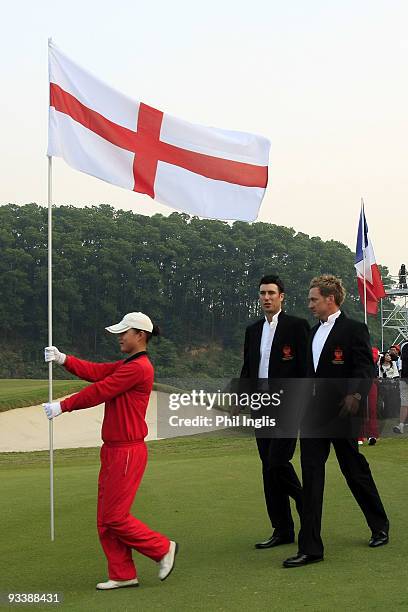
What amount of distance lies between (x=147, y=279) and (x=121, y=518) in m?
83.3

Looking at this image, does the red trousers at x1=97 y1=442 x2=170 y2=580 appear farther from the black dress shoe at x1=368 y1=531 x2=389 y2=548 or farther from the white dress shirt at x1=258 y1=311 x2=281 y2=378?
the black dress shoe at x1=368 y1=531 x2=389 y2=548

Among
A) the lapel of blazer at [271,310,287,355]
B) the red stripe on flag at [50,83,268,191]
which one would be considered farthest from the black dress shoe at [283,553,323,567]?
the red stripe on flag at [50,83,268,191]

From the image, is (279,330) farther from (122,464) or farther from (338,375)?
(122,464)

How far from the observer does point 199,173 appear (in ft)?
29.1

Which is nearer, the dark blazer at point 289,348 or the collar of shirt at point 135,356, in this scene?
the collar of shirt at point 135,356

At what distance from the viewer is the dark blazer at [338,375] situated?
705 cm

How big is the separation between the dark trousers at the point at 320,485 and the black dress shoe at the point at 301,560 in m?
0.03

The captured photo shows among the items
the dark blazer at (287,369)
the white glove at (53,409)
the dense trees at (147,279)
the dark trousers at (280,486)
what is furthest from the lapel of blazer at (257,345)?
the dense trees at (147,279)

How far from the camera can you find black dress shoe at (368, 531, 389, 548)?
7203 mm

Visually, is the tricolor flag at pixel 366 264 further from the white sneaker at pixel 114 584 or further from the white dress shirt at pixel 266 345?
the white sneaker at pixel 114 584

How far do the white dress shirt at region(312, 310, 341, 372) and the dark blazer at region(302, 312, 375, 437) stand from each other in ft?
0.10

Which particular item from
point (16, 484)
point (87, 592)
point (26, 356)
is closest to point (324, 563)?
point (87, 592)

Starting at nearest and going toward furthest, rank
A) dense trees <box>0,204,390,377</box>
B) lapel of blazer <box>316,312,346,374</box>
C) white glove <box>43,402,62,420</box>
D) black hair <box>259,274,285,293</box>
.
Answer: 1. white glove <box>43,402,62,420</box>
2. lapel of blazer <box>316,312,346,374</box>
3. black hair <box>259,274,285,293</box>
4. dense trees <box>0,204,390,377</box>

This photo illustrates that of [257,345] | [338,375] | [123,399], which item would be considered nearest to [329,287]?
[338,375]
